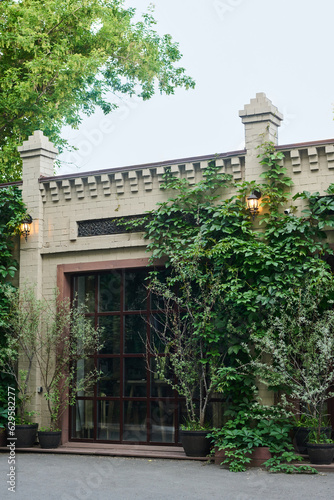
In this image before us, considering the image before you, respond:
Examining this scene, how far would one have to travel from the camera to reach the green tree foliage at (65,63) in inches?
704

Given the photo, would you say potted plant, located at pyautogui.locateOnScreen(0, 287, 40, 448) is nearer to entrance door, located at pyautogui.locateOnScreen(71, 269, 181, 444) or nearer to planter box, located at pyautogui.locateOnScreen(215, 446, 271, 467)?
entrance door, located at pyautogui.locateOnScreen(71, 269, 181, 444)

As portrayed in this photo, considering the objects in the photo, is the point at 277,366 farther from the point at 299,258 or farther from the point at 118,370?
the point at 118,370

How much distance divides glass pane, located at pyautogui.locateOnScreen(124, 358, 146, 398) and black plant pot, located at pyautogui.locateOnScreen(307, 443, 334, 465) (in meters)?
3.21

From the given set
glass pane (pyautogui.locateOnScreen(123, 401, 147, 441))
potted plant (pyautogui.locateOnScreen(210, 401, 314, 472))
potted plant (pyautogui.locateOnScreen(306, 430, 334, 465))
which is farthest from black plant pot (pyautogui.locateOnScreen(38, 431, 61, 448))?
potted plant (pyautogui.locateOnScreen(306, 430, 334, 465))

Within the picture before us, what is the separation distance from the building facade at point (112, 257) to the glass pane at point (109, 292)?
2 cm

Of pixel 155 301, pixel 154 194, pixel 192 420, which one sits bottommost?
pixel 192 420

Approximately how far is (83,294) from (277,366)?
4093mm

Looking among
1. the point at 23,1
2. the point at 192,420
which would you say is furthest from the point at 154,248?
the point at 23,1

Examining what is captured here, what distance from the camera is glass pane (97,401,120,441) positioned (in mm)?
10961

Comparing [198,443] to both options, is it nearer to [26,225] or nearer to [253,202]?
[253,202]

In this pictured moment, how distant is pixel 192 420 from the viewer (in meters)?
9.84

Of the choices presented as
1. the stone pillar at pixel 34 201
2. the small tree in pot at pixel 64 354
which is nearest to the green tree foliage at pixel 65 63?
the stone pillar at pixel 34 201

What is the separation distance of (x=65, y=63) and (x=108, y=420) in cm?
1102

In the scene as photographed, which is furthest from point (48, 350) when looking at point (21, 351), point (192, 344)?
point (192, 344)
